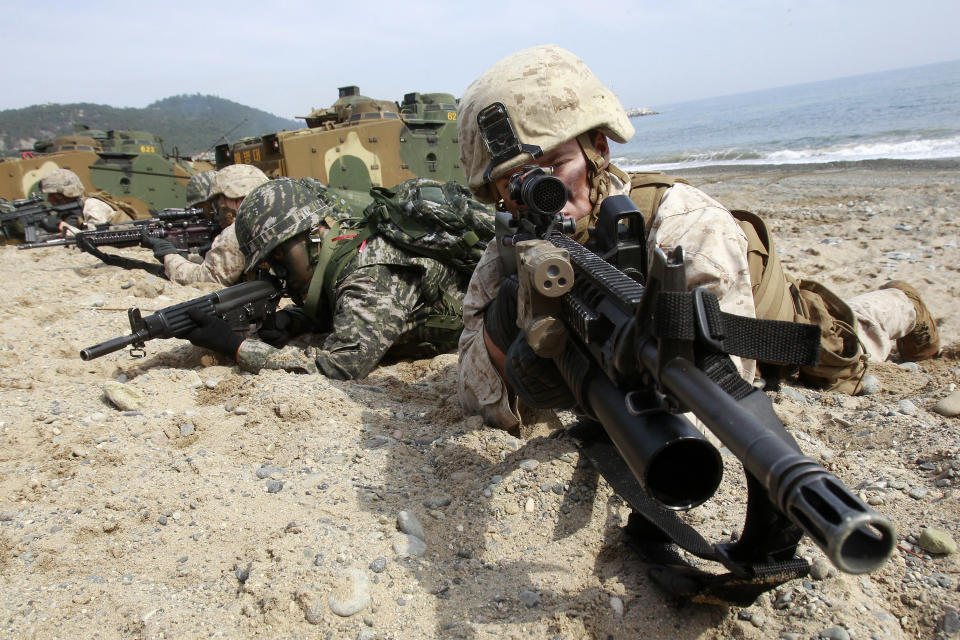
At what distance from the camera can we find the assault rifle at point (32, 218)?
11656 millimetres

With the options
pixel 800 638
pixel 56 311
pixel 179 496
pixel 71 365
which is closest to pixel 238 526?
pixel 179 496

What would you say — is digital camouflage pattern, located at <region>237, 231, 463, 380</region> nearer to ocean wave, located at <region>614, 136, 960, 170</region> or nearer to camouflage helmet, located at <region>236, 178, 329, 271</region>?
camouflage helmet, located at <region>236, 178, 329, 271</region>

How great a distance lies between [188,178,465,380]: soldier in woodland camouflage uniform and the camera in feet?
13.8

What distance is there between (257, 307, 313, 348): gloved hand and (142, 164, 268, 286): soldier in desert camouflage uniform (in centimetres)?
131

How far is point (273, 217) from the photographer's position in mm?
4535

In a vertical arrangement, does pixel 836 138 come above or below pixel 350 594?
above

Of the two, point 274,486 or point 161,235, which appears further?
point 161,235

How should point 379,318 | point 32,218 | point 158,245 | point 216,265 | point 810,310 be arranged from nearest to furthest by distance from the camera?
point 810,310 < point 379,318 < point 216,265 < point 158,245 < point 32,218

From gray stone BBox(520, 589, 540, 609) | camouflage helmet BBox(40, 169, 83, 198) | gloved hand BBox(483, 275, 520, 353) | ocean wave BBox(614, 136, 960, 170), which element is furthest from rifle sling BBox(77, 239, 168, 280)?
ocean wave BBox(614, 136, 960, 170)

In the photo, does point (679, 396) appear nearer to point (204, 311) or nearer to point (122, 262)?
point (204, 311)

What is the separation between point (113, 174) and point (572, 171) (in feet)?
48.8

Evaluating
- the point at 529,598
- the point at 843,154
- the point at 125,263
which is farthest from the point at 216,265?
the point at 843,154

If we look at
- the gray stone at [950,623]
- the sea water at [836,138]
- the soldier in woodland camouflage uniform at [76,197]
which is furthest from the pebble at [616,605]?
the soldier in woodland camouflage uniform at [76,197]

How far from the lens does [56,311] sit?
570 cm
